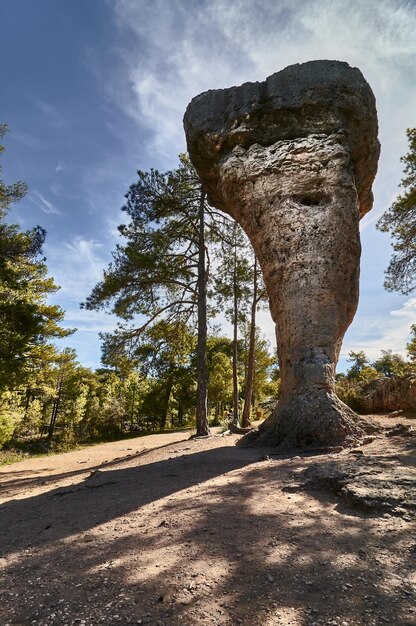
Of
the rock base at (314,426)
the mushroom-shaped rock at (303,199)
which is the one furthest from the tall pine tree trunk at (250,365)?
the rock base at (314,426)

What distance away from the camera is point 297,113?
907 cm

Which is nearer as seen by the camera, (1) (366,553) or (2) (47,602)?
(2) (47,602)

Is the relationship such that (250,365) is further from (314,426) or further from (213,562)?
(213,562)

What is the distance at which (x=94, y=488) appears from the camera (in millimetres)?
5176

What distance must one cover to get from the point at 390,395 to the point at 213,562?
14.1 meters

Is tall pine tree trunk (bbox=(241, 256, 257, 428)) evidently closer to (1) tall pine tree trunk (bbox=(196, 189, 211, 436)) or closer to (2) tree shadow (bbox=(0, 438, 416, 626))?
(1) tall pine tree trunk (bbox=(196, 189, 211, 436))

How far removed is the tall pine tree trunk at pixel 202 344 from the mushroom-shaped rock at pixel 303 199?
4295mm

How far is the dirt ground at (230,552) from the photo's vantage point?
187cm

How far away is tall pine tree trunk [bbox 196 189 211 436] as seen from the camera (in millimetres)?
12516

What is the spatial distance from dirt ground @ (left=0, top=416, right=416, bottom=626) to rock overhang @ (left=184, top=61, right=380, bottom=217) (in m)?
8.25

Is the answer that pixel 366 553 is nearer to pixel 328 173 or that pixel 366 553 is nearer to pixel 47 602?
pixel 47 602

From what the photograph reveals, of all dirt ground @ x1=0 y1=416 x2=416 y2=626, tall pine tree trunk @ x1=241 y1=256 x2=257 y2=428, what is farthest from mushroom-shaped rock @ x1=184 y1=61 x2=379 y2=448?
tall pine tree trunk @ x1=241 y1=256 x2=257 y2=428

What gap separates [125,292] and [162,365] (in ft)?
11.4

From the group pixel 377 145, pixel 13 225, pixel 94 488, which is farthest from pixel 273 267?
pixel 13 225
